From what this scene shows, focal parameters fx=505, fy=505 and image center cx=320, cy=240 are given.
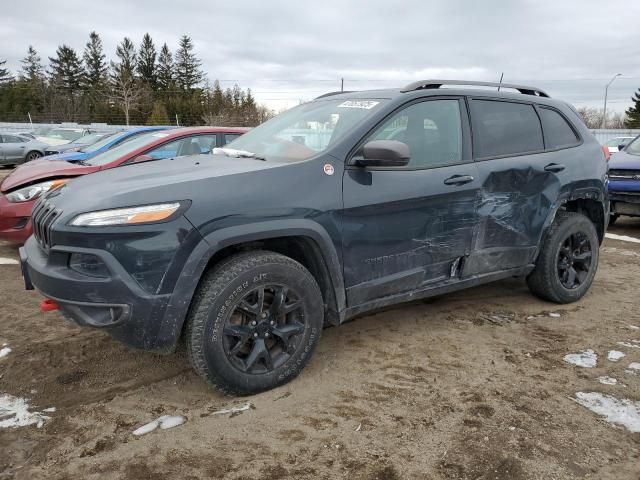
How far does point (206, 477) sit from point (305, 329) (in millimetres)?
991

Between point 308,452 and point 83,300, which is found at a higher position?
point 83,300

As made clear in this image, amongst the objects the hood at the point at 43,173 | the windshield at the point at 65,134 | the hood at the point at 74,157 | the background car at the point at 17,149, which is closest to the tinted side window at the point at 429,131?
the hood at the point at 43,173

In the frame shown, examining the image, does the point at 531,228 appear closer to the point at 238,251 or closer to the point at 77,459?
the point at 238,251

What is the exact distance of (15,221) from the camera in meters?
5.28

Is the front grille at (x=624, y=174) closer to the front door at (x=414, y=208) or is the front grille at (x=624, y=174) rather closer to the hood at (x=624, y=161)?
the hood at (x=624, y=161)

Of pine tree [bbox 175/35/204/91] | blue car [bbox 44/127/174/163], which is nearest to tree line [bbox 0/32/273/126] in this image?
pine tree [bbox 175/35/204/91]

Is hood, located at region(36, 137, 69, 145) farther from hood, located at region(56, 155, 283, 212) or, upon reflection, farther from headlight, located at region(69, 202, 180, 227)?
headlight, located at region(69, 202, 180, 227)

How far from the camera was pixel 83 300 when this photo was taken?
2471 mm

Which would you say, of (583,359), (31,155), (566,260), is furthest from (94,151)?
(31,155)

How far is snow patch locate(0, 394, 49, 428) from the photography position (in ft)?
8.49

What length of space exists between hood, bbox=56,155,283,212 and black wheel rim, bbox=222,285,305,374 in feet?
2.01

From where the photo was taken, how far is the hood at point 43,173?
18.0 ft

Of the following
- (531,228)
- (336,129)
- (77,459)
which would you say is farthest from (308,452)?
(531,228)

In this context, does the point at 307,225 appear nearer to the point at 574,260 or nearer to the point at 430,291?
the point at 430,291
